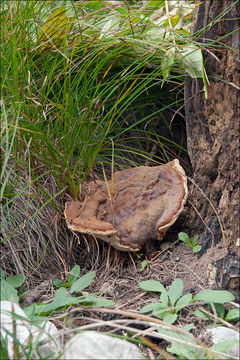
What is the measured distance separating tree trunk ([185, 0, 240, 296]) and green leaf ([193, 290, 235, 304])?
74 millimetres

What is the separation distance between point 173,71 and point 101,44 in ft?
1.25

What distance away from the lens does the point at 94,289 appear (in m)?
1.78

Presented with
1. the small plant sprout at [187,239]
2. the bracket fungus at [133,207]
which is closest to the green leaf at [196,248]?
the small plant sprout at [187,239]

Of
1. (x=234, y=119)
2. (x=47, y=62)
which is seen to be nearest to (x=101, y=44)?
(x=47, y=62)

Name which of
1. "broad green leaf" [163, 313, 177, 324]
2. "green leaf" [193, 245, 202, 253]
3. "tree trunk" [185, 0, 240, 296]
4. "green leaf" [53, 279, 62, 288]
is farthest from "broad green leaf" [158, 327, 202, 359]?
"green leaf" [53, 279, 62, 288]

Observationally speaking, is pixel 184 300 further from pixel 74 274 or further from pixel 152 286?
pixel 74 274

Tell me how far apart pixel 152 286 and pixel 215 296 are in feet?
0.80

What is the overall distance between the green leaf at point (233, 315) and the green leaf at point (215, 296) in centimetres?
5

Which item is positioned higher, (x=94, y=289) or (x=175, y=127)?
(x=175, y=127)

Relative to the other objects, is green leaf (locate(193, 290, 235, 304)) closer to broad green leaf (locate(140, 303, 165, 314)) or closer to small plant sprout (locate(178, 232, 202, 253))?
broad green leaf (locate(140, 303, 165, 314))

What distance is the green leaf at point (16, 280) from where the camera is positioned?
5.66 feet

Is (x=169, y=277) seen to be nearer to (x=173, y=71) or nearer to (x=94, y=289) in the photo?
(x=94, y=289)

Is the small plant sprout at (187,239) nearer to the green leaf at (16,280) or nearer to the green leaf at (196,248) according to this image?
the green leaf at (196,248)

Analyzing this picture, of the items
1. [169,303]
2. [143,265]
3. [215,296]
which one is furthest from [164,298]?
[143,265]
